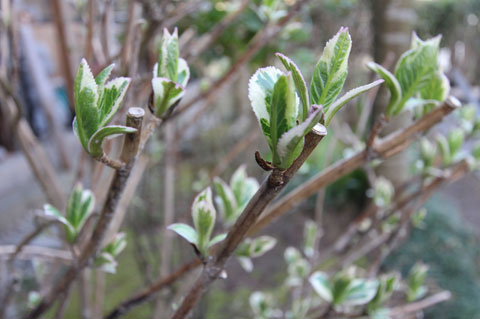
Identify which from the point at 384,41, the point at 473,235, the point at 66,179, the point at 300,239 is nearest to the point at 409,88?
the point at 384,41

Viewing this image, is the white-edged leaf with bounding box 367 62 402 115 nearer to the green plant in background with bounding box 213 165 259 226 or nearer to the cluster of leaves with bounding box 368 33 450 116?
the cluster of leaves with bounding box 368 33 450 116

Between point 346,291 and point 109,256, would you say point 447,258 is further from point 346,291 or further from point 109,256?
point 109,256

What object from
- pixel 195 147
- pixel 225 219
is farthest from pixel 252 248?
pixel 195 147

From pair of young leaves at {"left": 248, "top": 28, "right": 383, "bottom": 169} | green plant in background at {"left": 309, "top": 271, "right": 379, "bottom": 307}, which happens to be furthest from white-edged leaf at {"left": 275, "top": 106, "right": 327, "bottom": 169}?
green plant in background at {"left": 309, "top": 271, "right": 379, "bottom": 307}

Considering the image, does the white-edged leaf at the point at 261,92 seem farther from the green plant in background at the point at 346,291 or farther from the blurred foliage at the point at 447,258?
the blurred foliage at the point at 447,258

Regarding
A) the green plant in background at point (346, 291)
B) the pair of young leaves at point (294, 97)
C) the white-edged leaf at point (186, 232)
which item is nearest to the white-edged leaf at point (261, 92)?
the pair of young leaves at point (294, 97)

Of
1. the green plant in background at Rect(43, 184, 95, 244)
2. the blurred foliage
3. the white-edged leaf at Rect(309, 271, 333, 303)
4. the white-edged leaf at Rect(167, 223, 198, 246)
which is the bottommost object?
the blurred foliage
